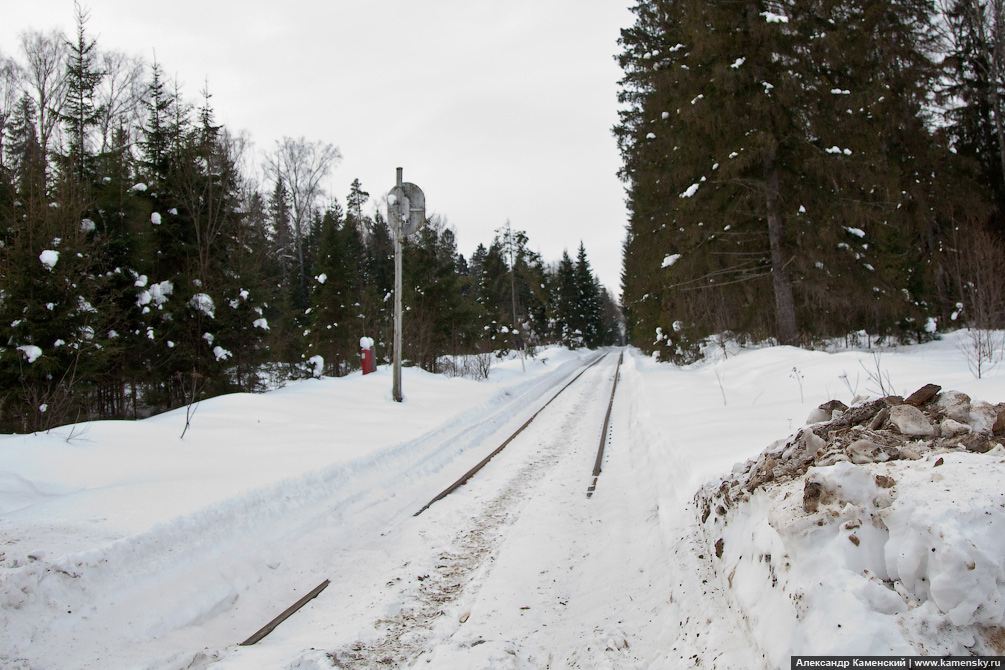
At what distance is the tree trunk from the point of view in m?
13.3

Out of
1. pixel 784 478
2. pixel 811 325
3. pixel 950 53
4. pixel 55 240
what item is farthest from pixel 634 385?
pixel 950 53

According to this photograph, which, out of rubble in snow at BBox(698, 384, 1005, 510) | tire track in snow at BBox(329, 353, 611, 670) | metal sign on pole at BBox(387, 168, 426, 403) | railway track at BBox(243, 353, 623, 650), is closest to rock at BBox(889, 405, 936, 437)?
rubble in snow at BBox(698, 384, 1005, 510)

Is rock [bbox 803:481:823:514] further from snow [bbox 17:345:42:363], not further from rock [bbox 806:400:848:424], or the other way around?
snow [bbox 17:345:42:363]

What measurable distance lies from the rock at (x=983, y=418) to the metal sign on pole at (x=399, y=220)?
9818 mm

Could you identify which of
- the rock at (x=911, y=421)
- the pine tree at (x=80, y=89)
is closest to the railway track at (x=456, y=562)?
the rock at (x=911, y=421)

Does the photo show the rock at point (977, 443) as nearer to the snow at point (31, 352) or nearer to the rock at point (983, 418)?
the rock at point (983, 418)

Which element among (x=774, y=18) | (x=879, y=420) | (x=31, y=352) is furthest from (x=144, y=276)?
(x=774, y=18)

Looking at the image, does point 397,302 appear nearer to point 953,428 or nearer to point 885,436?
point 885,436

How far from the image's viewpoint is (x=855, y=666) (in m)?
1.98

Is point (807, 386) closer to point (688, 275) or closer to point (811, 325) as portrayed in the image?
point (688, 275)

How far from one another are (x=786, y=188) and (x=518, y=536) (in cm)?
1327

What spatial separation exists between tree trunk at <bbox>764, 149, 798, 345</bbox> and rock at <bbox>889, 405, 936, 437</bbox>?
10980mm

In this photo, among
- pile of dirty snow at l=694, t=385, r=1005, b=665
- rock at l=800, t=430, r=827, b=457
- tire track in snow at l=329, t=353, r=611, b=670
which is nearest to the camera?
pile of dirty snow at l=694, t=385, r=1005, b=665

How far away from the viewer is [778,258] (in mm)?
13398
